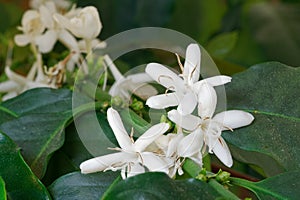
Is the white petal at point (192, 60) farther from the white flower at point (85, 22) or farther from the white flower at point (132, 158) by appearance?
the white flower at point (85, 22)

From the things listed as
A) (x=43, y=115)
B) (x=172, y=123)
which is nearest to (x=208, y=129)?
(x=172, y=123)

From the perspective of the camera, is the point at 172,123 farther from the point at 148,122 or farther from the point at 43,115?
the point at 43,115

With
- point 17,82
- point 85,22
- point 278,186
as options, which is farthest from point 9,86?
point 278,186

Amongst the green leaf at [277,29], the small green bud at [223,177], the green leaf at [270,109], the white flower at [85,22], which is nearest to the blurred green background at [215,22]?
the green leaf at [277,29]

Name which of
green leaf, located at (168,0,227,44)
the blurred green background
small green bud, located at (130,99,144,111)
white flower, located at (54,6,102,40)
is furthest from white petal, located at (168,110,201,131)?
green leaf, located at (168,0,227,44)

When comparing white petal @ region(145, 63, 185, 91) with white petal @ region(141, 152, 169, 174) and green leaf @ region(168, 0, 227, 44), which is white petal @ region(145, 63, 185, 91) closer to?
white petal @ region(141, 152, 169, 174)
